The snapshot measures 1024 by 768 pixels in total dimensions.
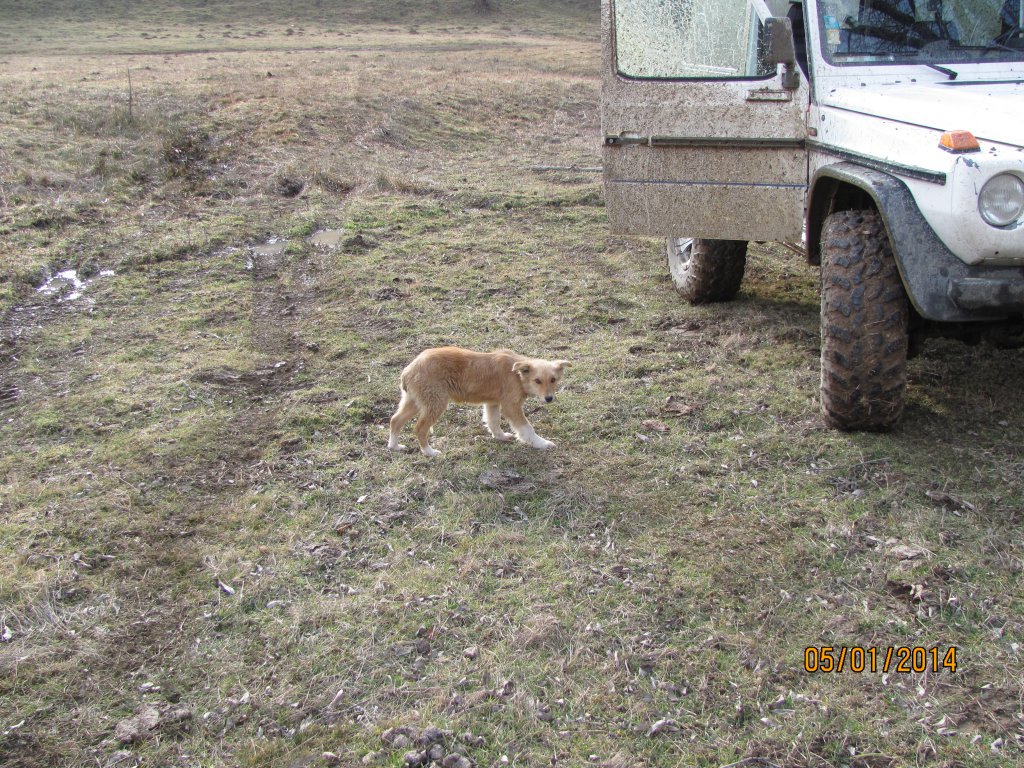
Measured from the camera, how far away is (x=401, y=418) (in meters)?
5.24

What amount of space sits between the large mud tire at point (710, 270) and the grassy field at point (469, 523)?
0.21 meters

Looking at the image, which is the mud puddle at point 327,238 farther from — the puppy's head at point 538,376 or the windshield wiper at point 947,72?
the windshield wiper at point 947,72

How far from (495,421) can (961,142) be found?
2.92 metres

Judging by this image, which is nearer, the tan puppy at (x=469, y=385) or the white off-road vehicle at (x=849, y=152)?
the white off-road vehicle at (x=849, y=152)

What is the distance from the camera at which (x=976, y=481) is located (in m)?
4.46

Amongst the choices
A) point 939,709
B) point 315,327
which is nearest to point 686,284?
point 315,327

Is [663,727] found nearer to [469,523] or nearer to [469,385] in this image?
[469,523]

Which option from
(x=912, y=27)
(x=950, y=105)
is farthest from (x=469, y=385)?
(x=912, y=27)

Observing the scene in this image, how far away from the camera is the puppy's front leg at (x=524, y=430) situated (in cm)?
524

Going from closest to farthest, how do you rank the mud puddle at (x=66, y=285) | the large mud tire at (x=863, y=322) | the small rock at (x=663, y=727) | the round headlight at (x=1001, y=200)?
the small rock at (x=663, y=727) → the round headlight at (x=1001, y=200) → the large mud tire at (x=863, y=322) → the mud puddle at (x=66, y=285)

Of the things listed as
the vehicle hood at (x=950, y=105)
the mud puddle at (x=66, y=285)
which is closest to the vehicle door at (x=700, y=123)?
the vehicle hood at (x=950, y=105)

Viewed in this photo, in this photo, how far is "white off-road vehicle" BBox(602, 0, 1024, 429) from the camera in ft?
13.4
